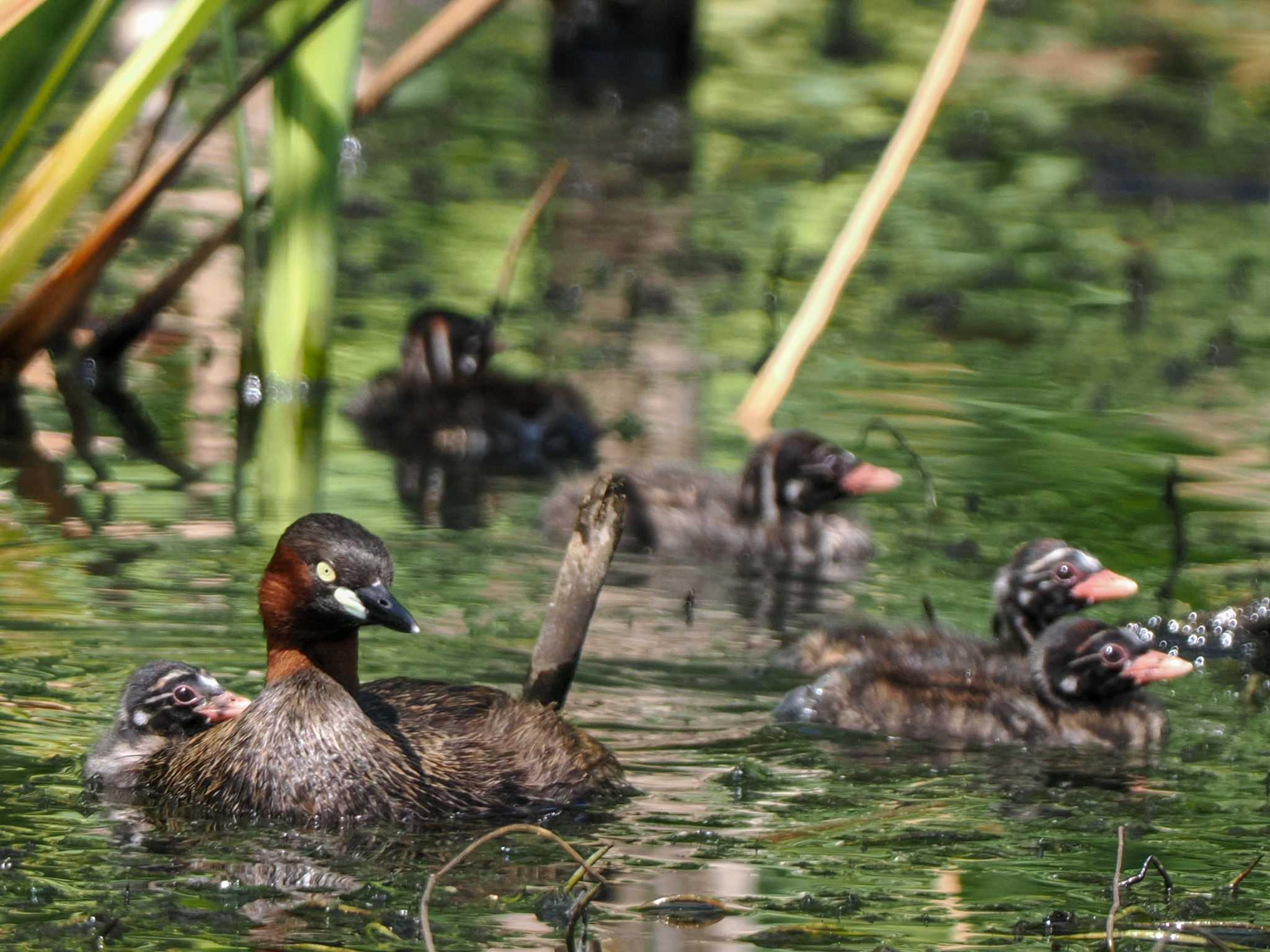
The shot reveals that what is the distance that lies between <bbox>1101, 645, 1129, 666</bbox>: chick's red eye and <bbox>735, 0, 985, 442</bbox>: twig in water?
1.33m

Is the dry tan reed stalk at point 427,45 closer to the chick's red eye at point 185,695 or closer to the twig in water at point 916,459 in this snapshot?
the twig in water at point 916,459

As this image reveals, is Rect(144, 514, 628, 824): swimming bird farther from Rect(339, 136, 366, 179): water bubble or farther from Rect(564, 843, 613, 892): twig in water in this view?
Rect(339, 136, 366, 179): water bubble

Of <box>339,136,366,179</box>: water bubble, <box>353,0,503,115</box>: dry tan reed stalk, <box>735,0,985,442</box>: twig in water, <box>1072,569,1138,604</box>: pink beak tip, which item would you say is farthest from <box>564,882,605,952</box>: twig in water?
<box>339,136,366,179</box>: water bubble

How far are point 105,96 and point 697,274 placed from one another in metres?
7.37

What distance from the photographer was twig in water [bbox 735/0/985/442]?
6.38 m

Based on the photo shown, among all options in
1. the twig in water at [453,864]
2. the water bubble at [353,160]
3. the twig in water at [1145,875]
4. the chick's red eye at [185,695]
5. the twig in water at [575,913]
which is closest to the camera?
the twig in water at [453,864]

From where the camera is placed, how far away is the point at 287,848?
554 centimetres

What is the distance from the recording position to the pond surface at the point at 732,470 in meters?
5.37

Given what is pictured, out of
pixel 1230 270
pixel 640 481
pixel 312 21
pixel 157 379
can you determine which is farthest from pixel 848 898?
pixel 1230 270

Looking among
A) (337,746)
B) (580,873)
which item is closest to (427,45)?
(337,746)

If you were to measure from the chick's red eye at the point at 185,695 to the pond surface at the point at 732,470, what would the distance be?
12.4 inches

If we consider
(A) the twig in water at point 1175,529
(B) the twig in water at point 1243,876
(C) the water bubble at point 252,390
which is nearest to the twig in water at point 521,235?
(C) the water bubble at point 252,390

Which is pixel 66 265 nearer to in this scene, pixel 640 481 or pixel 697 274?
pixel 640 481

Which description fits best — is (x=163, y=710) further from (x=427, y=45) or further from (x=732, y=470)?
(x=732, y=470)
